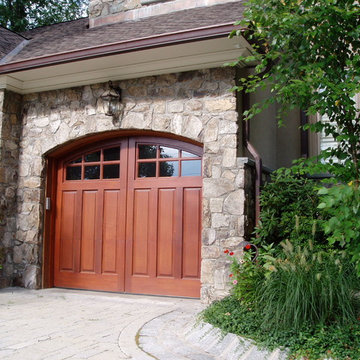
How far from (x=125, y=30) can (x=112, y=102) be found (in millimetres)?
1226

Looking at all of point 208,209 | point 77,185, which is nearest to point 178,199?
point 208,209

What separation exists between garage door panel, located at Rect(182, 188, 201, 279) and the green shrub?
2111 millimetres

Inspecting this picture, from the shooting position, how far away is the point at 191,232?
6.23m

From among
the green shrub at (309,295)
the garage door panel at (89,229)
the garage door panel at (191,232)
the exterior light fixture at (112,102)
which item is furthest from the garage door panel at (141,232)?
the green shrub at (309,295)

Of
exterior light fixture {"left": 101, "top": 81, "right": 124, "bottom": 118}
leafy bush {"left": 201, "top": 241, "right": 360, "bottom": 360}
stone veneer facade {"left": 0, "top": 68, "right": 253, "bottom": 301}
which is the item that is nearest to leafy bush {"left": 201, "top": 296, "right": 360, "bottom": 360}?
leafy bush {"left": 201, "top": 241, "right": 360, "bottom": 360}

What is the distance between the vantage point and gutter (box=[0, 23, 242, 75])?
5242 mm

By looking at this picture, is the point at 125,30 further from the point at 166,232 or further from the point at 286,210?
the point at 286,210

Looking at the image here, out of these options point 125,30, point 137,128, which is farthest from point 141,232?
point 125,30

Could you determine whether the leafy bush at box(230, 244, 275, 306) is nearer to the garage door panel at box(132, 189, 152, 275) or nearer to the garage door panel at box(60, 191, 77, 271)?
the garage door panel at box(132, 189, 152, 275)

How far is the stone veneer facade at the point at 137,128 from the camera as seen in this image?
18.8ft

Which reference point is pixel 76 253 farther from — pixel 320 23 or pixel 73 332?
pixel 320 23

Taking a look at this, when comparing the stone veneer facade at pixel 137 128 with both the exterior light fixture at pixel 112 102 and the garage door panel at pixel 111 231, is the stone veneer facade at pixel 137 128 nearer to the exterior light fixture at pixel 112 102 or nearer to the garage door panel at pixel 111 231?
the exterior light fixture at pixel 112 102

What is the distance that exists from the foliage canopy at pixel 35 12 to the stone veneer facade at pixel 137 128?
7.16 m

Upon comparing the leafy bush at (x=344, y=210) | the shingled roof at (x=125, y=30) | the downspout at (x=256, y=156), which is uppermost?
the shingled roof at (x=125, y=30)
